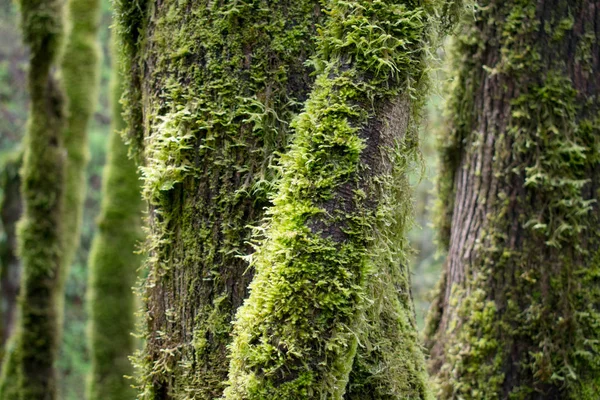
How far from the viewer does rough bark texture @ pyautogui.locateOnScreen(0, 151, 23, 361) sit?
797 cm

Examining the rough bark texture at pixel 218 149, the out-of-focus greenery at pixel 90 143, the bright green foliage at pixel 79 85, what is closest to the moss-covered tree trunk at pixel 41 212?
the bright green foliage at pixel 79 85

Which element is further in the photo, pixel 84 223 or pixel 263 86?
pixel 84 223

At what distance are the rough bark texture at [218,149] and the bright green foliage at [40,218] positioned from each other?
544cm

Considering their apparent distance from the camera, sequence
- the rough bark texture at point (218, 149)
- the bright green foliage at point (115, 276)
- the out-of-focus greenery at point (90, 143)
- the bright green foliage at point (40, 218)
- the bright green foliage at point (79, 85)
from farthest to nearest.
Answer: the out-of-focus greenery at point (90, 143) → the bright green foliage at point (79, 85) → the bright green foliage at point (115, 276) → the bright green foliage at point (40, 218) → the rough bark texture at point (218, 149)

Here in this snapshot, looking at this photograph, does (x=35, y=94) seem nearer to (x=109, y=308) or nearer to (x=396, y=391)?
(x=109, y=308)

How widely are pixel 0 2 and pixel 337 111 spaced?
1460 cm

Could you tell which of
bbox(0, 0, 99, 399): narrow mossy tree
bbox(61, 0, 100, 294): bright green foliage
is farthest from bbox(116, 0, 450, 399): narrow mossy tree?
bbox(61, 0, 100, 294): bright green foliage

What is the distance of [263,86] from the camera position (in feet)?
6.80

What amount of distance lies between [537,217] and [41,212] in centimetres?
605

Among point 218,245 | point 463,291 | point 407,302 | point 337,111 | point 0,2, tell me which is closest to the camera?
point 337,111

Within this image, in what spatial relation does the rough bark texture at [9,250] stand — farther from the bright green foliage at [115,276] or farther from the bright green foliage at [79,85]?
the bright green foliage at [115,276]

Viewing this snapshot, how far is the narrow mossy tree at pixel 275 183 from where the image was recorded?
5.90 ft

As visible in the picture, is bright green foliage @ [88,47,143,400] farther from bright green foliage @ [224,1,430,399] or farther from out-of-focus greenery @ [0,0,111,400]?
out-of-focus greenery @ [0,0,111,400]

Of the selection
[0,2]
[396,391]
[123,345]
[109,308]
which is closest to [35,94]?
[109,308]
